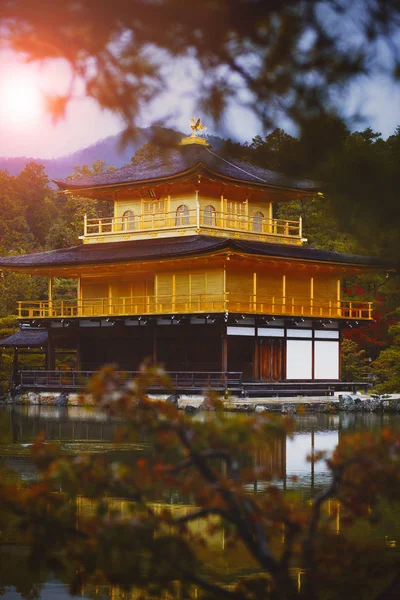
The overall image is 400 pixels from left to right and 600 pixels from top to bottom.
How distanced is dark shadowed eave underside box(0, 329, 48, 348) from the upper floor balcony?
4.17 meters

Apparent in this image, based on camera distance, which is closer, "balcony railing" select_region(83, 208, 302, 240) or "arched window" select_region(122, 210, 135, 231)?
"balcony railing" select_region(83, 208, 302, 240)

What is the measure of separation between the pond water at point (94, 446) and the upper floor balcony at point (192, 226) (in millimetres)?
8664

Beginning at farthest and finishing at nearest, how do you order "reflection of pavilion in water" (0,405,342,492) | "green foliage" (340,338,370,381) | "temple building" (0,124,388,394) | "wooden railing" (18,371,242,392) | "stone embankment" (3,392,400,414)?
"green foliage" (340,338,370,381)
"temple building" (0,124,388,394)
"wooden railing" (18,371,242,392)
"stone embankment" (3,392,400,414)
"reflection of pavilion in water" (0,405,342,492)

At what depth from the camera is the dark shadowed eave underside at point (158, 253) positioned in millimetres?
32375

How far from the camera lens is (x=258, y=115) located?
6.12 metres

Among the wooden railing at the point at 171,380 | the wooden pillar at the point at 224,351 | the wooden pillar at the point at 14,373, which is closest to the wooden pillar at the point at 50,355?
the wooden railing at the point at 171,380

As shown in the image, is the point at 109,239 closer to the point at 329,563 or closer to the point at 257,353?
the point at 257,353

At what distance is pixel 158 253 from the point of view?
33625 millimetres

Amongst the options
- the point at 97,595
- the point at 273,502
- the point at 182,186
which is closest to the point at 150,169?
the point at 182,186

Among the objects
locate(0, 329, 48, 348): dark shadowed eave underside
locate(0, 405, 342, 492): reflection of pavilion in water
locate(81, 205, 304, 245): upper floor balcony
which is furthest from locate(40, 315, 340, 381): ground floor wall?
locate(0, 405, 342, 492): reflection of pavilion in water

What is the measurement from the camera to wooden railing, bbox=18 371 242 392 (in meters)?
30.7

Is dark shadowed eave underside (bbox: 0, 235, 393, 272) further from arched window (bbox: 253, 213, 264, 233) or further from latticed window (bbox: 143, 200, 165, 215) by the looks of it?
arched window (bbox: 253, 213, 264, 233)

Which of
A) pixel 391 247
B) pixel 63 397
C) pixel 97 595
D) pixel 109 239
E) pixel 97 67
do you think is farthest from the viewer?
pixel 109 239

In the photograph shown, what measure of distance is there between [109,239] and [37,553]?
33.7 metres
